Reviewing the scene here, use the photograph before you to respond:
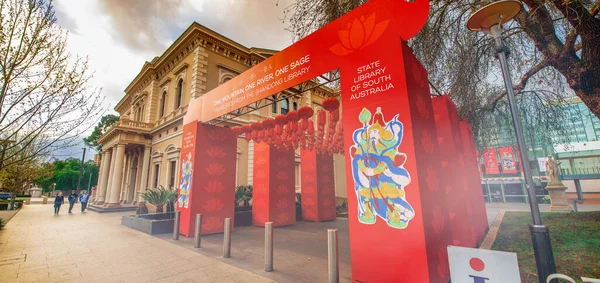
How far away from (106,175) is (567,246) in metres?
26.5

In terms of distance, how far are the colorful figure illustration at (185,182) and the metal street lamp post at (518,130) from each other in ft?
27.3

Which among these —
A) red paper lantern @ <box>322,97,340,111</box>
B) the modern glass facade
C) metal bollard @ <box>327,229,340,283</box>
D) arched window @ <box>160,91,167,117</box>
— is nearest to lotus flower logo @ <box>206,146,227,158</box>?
red paper lantern @ <box>322,97,340,111</box>

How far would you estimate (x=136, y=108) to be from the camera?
22.8 metres

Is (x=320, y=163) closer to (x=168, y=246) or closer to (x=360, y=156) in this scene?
(x=168, y=246)

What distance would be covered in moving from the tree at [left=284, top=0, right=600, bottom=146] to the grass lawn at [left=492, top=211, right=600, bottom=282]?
9.83 feet

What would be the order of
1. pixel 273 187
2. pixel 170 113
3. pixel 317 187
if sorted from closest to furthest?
1. pixel 273 187
2. pixel 317 187
3. pixel 170 113

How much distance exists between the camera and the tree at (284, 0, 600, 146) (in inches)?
198

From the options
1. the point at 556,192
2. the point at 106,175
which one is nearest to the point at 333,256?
the point at 556,192

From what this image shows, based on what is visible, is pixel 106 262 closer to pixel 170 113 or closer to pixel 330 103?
pixel 330 103

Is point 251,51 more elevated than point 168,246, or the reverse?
point 251,51

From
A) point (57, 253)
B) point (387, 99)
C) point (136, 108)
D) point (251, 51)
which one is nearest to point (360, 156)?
point (387, 99)

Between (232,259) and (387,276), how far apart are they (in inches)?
139

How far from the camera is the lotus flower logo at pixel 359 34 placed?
3.92 metres

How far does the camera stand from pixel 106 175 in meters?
20.0
